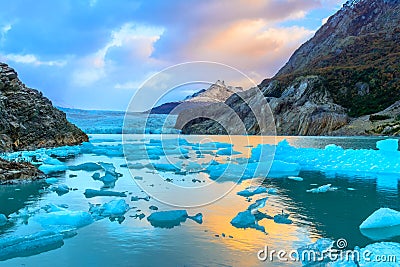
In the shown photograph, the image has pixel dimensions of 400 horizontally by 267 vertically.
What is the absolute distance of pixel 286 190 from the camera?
557 inches

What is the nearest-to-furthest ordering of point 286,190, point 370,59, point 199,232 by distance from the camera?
point 199,232 → point 286,190 → point 370,59

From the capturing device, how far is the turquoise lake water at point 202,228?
270 inches

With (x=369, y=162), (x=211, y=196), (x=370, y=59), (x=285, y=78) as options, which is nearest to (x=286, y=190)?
(x=211, y=196)

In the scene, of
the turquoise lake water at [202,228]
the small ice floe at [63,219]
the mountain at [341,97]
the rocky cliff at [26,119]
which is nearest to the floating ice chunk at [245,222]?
the turquoise lake water at [202,228]

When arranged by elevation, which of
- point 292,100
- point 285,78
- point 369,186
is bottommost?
point 369,186

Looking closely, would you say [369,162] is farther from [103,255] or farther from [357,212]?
[103,255]

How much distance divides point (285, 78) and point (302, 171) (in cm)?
8113

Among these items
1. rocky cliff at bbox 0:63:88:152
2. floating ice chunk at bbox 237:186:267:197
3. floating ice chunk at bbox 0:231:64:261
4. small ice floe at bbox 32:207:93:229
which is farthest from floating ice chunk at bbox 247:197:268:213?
rocky cliff at bbox 0:63:88:152

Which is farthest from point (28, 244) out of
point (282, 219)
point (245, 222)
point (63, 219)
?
point (282, 219)

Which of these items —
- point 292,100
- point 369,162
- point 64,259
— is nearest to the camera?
point 64,259

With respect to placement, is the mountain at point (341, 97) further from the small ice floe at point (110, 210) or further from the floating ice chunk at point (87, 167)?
the small ice floe at point (110, 210)

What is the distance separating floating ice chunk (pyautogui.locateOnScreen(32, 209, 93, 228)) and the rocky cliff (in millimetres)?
23021

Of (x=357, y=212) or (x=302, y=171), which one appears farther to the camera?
(x=302, y=171)

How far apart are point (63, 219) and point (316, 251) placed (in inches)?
232
